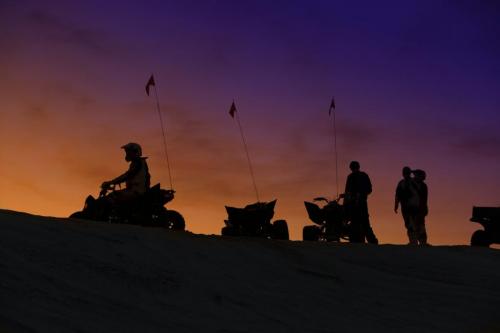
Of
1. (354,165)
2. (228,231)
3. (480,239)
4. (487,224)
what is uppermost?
(354,165)

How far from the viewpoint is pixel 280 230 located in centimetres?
1414

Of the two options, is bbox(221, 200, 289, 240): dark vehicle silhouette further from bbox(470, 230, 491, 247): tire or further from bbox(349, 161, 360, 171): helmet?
bbox(470, 230, 491, 247): tire

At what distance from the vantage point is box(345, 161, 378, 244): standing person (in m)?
14.4

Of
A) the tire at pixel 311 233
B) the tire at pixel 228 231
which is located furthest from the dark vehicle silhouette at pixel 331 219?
the tire at pixel 228 231

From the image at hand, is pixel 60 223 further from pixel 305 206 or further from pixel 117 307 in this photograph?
pixel 305 206

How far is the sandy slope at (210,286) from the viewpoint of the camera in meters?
6.15

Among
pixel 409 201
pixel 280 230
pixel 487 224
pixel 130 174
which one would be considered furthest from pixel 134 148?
pixel 487 224

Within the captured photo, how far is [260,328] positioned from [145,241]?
2.84m

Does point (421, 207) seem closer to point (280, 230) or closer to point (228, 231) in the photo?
point (280, 230)

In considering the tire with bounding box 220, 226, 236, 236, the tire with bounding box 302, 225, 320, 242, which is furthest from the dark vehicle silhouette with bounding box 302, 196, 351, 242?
the tire with bounding box 220, 226, 236, 236

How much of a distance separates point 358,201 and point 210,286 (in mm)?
7159

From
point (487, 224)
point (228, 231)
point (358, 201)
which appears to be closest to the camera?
point (228, 231)

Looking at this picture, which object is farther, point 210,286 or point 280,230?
point 280,230

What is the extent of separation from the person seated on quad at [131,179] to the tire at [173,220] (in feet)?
2.67
